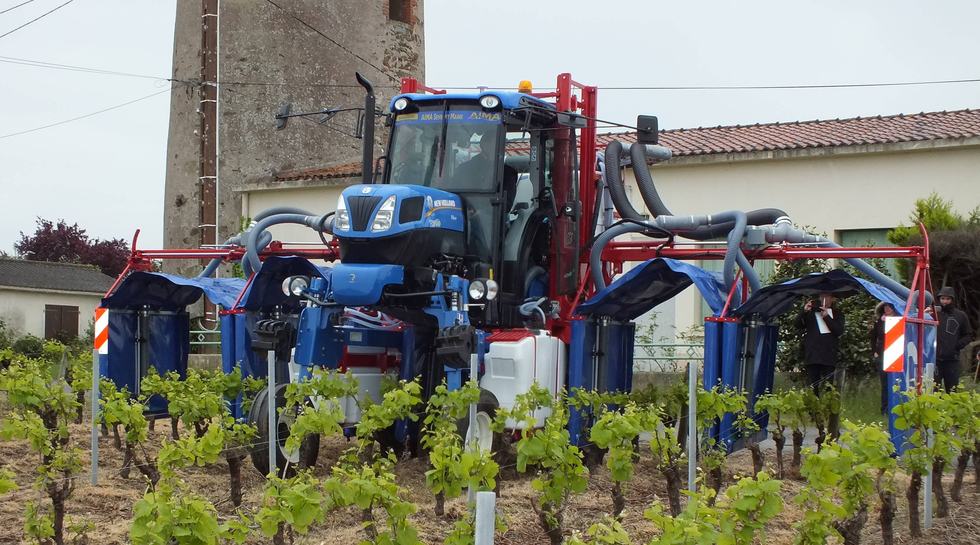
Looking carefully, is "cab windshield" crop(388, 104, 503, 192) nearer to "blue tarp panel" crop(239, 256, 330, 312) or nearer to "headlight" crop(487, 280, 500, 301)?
"headlight" crop(487, 280, 500, 301)

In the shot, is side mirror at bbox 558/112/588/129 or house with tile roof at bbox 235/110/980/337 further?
house with tile roof at bbox 235/110/980/337

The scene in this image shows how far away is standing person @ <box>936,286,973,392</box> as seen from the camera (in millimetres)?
14156

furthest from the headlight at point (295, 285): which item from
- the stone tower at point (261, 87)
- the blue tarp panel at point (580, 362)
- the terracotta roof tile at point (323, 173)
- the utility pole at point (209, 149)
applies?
the stone tower at point (261, 87)

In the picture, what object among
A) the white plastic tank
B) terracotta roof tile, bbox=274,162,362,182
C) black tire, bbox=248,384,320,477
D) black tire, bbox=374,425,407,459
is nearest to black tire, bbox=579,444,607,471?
the white plastic tank

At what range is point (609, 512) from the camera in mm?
9508

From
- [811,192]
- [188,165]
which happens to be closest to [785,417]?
[811,192]

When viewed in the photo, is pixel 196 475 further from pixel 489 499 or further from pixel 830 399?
pixel 489 499

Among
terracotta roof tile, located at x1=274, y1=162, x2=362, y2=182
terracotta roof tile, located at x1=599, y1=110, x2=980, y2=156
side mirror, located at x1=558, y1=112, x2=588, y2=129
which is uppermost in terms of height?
terracotta roof tile, located at x1=599, y1=110, x2=980, y2=156

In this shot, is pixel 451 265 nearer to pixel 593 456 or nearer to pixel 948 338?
pixel 593 456

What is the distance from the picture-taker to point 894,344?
10383 millimetres

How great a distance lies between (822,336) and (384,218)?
203 inches

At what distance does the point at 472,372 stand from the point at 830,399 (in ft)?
12.7

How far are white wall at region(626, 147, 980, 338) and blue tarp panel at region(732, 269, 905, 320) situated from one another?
7.60 m

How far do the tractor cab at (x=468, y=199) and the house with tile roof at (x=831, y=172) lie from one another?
300 inches
